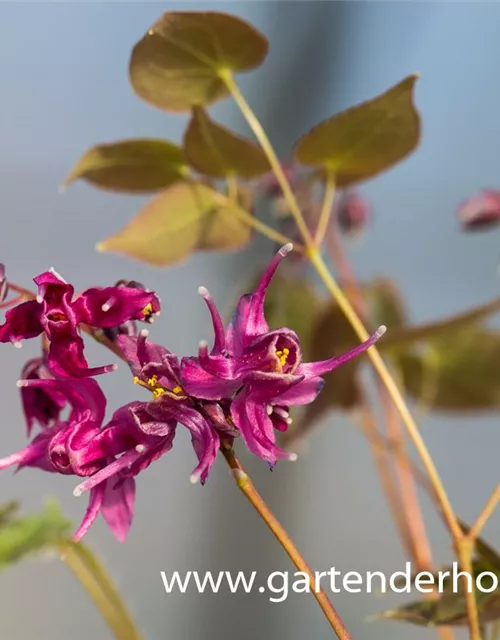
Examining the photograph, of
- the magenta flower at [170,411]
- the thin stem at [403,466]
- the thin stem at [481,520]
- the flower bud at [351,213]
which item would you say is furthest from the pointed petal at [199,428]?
the flower bud at [351,213]

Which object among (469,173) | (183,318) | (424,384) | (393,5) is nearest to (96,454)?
(424,384)

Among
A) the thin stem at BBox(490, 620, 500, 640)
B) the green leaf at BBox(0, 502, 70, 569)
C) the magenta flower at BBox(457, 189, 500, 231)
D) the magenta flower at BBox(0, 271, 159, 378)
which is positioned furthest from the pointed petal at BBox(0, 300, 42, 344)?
the magenta flower at BBox(457, 189, 500, 231)

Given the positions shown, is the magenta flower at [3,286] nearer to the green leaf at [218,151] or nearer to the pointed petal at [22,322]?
the pointed petal at [22,322]

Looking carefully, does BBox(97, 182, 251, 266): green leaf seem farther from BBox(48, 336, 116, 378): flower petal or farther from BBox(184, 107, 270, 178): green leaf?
BBox(48, 336, 116, 378): flower petal

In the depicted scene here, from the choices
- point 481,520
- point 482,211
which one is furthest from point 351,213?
point 481,520

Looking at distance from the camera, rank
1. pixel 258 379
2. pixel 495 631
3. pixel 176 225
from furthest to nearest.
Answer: pixel 176 225 → pixel 495 631 → pixel 258 379

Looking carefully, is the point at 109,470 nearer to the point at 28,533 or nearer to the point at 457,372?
the point at 28,533

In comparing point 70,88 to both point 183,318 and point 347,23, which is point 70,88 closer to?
point 183,318
